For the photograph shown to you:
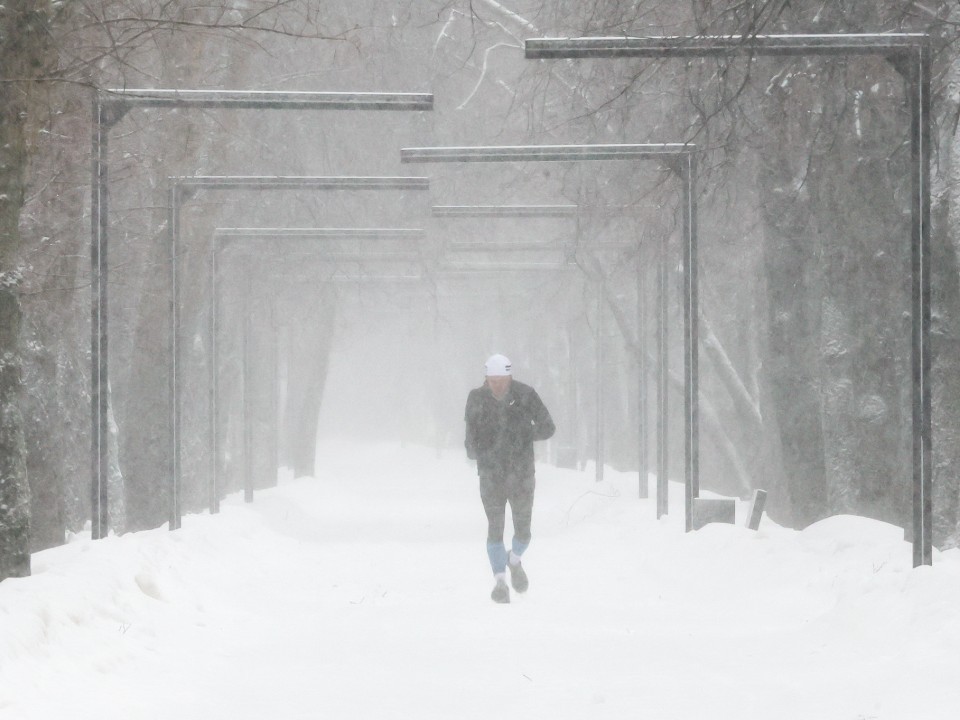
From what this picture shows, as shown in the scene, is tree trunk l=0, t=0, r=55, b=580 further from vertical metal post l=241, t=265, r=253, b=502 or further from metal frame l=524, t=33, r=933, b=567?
vertical metal post l=241, t=265, r=253, b=502

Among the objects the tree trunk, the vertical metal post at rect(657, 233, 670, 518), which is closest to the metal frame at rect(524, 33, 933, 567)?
the tree trunk

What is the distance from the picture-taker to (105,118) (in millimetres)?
12117

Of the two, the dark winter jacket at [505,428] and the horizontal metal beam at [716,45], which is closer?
the horizontal metal beam at [716,45]

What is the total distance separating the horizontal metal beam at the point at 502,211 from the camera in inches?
714

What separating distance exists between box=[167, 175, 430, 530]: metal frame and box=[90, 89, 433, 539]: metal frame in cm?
241

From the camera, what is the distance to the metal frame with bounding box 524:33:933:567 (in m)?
9.84

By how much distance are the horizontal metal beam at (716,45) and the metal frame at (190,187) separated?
5030 mm

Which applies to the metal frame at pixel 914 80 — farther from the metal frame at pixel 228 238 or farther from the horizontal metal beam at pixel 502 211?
the metal frame at pixel 228 238

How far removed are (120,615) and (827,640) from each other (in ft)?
13.9

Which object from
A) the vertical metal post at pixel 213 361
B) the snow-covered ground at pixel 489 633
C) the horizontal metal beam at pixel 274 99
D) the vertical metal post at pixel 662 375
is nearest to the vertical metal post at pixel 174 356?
the snow-covered ground at pixel 489 633

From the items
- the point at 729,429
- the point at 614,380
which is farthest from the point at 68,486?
the point at 614,380

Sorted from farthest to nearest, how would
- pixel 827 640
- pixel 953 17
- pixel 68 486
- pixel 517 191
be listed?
pixel 517 191
pixel 68 486
pixel 953 17
pixel 827 640

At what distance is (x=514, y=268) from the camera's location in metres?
27.8

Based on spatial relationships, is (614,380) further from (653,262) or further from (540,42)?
(540,42)
